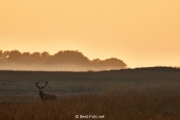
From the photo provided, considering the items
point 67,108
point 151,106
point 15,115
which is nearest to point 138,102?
point 151,106

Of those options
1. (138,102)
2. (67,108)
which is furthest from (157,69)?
(67,108)

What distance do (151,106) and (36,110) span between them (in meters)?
6.36

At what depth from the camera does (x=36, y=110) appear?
15.7m

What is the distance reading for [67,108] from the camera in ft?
53.9

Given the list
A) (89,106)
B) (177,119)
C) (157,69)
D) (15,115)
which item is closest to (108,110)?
(89,106)

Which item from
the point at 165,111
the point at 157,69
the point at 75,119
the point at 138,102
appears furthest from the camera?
the point at 157,69

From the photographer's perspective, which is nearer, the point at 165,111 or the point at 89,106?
the point at 89,106

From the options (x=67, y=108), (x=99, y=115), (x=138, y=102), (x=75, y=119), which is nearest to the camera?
(x=75, y=119)

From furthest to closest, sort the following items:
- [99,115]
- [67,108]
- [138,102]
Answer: [138,102]
[67,108]
[99,115]

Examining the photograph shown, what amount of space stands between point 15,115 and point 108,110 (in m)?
3.99

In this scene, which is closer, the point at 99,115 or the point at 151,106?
the point at 99,115

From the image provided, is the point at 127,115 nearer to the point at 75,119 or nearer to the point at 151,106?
the point at 75,119

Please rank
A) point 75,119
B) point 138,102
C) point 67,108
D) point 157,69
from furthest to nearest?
point 157,69
point 138,102
point 67,108
point 75,119

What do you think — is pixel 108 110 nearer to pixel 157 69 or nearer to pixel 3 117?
pixel 3 117
